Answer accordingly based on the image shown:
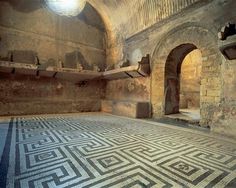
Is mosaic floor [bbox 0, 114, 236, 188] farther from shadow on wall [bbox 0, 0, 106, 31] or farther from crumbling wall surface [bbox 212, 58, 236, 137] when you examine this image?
shadow on wall [bbox 0, 0, 106, 31]

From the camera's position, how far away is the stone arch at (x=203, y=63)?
4219 millimetres

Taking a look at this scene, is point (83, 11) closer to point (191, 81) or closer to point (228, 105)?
point (191, 81)

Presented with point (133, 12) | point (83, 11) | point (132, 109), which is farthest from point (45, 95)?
point (133, 12)

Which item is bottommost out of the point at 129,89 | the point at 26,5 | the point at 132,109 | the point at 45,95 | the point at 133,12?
the point at 132,109

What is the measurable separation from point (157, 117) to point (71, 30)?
18.8ft

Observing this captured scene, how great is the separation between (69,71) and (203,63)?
5124 mm

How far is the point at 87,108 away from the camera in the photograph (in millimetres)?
8305

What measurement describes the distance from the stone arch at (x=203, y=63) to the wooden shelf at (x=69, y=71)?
1.48 feet

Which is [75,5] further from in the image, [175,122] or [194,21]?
[175,122]

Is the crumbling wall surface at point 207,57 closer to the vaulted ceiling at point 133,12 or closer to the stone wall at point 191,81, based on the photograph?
the vaulted ceiling at point 133,12

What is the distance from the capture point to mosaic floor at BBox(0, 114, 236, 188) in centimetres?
176

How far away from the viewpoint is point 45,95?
7.32 m

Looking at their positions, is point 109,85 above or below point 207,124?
above

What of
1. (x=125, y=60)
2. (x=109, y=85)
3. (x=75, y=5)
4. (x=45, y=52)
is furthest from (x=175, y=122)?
(x=75, y=5)
